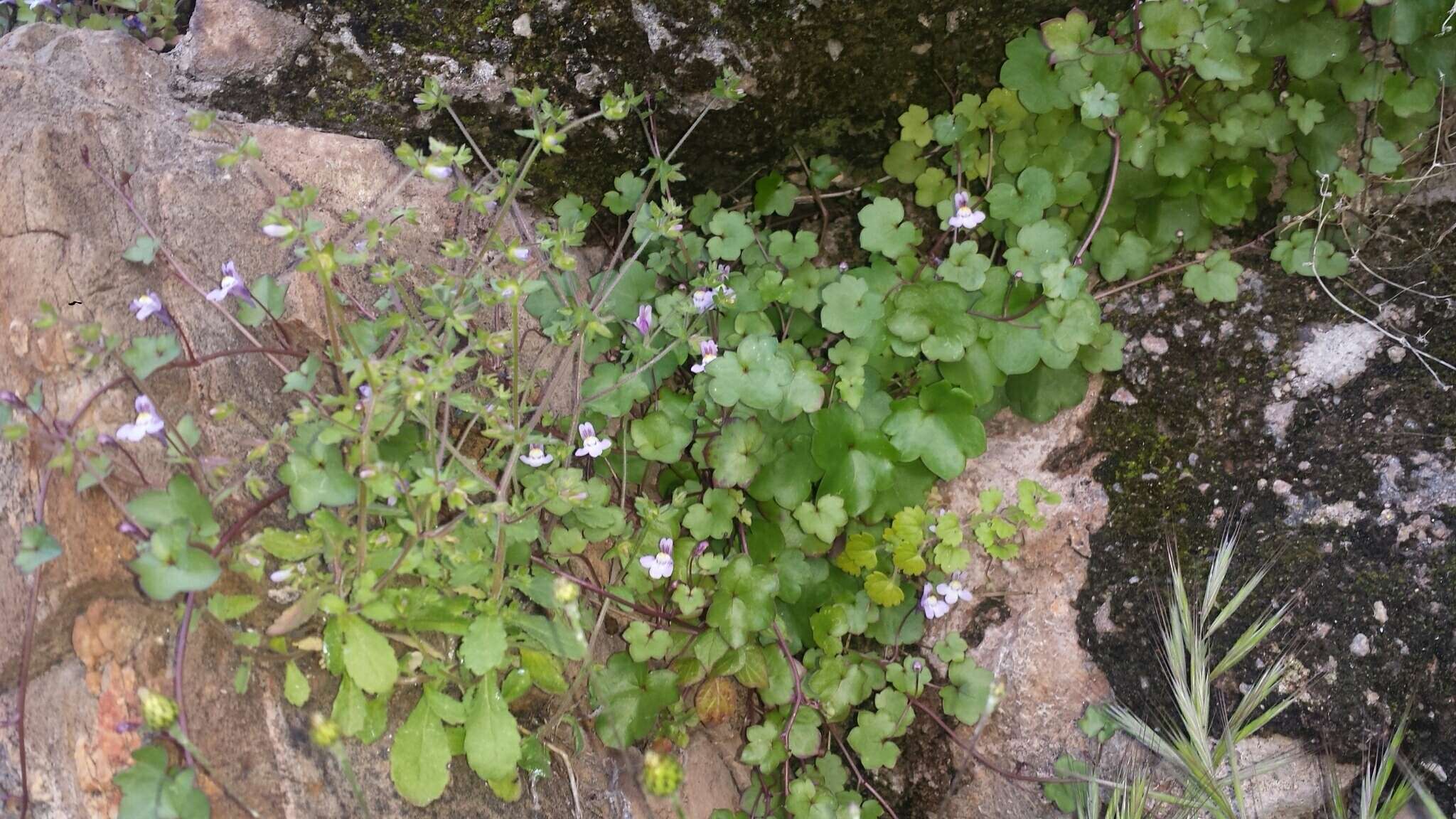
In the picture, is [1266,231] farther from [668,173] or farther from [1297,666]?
[668,173]

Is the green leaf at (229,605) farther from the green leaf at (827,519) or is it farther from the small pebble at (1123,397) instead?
the small pebble at (1123,397)

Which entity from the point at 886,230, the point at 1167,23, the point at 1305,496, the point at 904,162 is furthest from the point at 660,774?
the point at 1167,23

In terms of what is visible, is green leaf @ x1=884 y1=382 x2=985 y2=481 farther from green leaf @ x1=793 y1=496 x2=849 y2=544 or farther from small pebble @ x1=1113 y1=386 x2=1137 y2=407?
small pebble @ x1=1113 y1=386 x2=1137 y2=407

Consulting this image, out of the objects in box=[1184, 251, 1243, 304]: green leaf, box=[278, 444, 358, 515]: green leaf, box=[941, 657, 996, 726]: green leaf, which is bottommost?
box=[941, 657, 996, 726]: green leaf

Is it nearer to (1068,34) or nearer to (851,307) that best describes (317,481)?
(851,307)

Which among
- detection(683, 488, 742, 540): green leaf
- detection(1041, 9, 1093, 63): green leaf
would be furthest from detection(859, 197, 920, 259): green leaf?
detection(683, 488, 742, 540): green leaf
